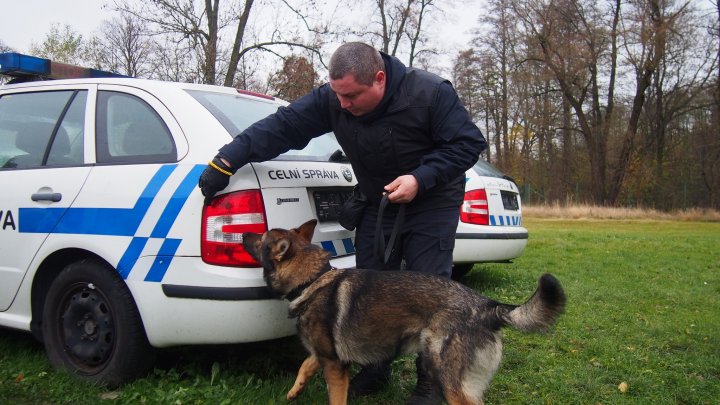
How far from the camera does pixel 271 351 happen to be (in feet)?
12.8

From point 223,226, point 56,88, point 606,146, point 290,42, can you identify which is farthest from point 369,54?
point 606,146

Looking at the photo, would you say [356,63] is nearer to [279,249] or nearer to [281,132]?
[281,132]

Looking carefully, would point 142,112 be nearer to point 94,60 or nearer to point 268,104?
point 268,104

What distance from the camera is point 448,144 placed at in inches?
120

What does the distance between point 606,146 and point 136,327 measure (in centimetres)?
3081

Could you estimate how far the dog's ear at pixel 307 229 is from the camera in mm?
3160

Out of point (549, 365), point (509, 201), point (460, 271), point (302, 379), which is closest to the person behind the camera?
point (302, 379)

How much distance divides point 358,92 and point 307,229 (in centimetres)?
79

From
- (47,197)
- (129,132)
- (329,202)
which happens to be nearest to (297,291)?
(329,202)

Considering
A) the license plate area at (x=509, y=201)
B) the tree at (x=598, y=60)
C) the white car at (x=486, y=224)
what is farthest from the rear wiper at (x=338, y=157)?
the tree at (x=598, y=60)

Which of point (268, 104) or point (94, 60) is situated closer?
point (268, 104)

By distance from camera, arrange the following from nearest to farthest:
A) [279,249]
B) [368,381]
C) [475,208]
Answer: [279,249] < [368,381] < [475,208]

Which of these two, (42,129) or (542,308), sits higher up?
(42,129)

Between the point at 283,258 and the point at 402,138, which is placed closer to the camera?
the point at 283,258
